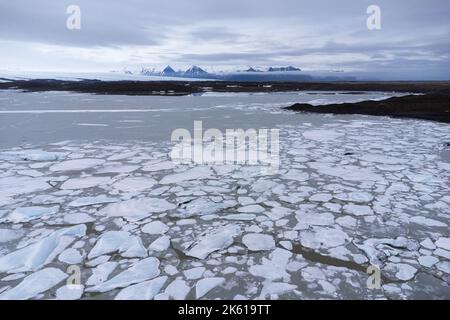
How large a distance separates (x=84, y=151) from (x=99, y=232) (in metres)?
3.66

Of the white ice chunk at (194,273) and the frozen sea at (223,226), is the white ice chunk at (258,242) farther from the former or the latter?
the white ice chunk at (194,273)

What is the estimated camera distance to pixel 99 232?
2945 millimetres

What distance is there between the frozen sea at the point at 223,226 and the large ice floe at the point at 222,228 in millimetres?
13

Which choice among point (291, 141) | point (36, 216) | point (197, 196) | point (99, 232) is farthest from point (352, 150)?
point (36, 216)

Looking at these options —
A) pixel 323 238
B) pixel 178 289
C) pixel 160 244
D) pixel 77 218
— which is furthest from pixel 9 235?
pixel 323 238

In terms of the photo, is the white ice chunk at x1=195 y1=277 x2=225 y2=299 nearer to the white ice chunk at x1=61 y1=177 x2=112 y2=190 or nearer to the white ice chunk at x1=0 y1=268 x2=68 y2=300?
the white ice chunk at x1=0 y1=268 x2=68 y2=300

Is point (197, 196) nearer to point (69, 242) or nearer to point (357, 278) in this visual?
point (69, 242)

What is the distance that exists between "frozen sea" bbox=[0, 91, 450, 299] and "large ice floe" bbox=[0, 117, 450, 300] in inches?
0.5

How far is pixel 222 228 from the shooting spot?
119 inches

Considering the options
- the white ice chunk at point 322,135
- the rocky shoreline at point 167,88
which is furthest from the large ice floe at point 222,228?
the rocky shoreline at point 167,88

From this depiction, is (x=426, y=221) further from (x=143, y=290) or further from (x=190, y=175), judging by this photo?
(x=190, y=175)

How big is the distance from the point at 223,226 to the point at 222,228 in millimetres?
42

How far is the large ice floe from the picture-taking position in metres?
2.20
